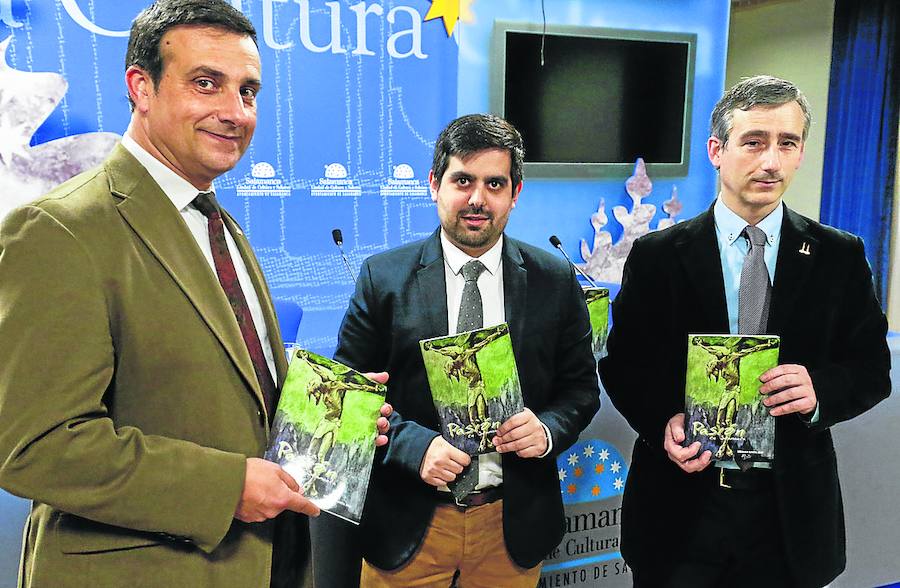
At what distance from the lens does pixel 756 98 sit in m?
1.61

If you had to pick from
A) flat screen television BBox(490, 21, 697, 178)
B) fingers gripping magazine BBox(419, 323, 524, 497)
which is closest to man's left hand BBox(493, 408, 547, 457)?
fingers gripping magazine BBox(419, 323, 524, 497)

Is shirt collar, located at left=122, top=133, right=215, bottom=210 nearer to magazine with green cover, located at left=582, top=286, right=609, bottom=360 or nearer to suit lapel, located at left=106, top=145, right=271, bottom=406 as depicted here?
suit lapel, located at left=106, top=145, right=271, bottom=406

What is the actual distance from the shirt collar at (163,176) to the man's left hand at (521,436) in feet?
2.59

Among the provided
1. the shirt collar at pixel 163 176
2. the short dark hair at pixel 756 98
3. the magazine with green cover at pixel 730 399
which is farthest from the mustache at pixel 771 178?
the shirt collar at pixel 163 176

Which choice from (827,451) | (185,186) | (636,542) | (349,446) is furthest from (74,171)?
(827,451)

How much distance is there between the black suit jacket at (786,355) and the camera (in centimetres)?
166

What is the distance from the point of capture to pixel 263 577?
1.26m

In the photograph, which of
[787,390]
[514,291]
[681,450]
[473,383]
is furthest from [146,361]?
[787,390]

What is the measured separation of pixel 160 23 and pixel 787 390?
4.53ft

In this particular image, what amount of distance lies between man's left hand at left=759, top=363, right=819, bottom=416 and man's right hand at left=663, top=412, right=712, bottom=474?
0.17 meters

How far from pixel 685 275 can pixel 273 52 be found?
2.44 meters

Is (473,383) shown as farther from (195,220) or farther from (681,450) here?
(195,220)

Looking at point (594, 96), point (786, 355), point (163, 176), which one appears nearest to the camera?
point (163, 176)

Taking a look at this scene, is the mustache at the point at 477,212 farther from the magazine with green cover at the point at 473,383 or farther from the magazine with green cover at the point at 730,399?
the magazine with green cover at the point at 730,399
